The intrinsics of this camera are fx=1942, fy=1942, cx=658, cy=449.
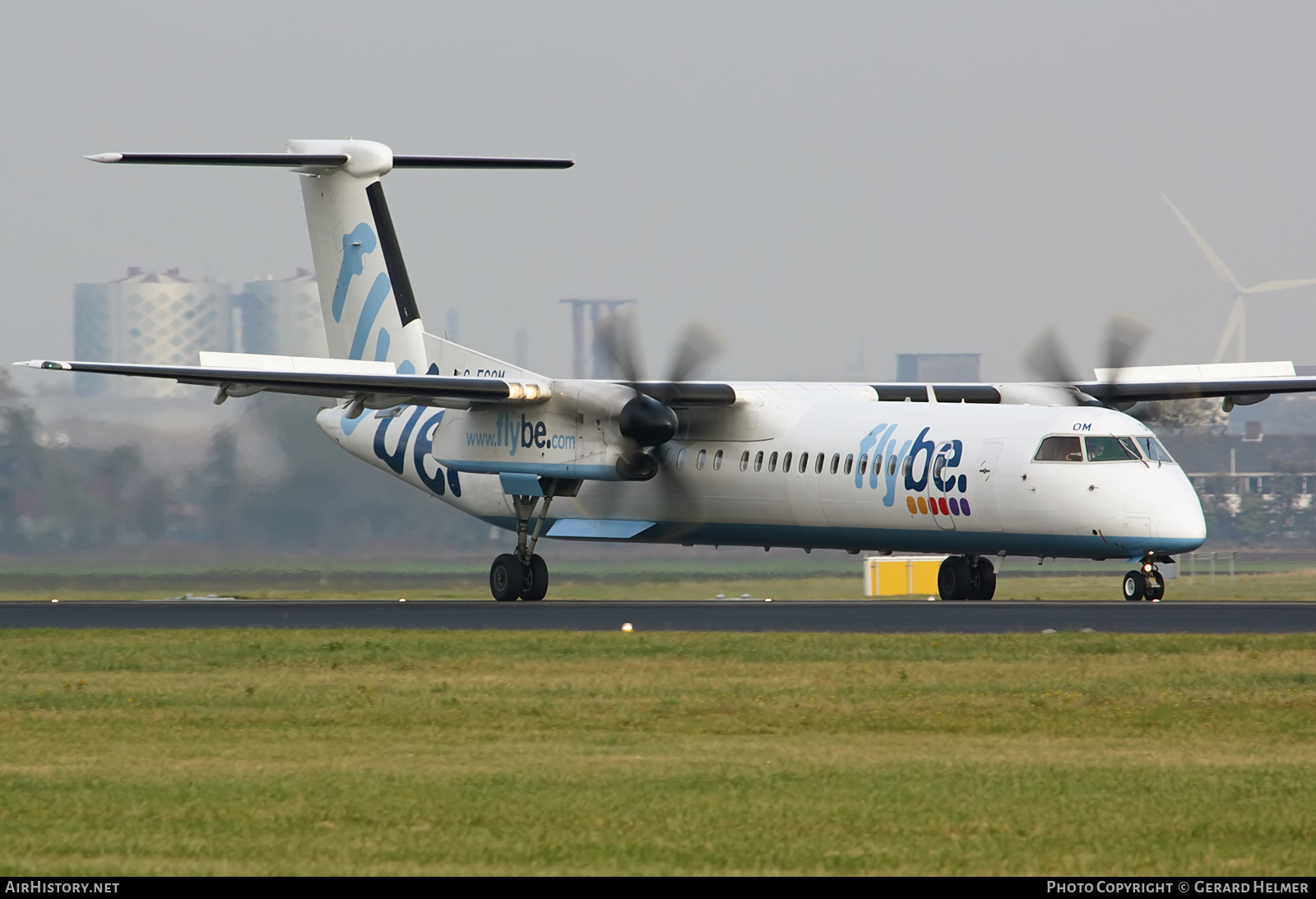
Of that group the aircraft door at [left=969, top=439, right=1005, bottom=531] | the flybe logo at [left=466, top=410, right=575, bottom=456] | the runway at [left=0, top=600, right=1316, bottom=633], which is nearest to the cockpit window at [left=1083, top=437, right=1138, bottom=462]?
the aircraft door at [left=969, top=439, right=1005, bottom=531]

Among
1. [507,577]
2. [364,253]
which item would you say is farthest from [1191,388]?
[364,253]

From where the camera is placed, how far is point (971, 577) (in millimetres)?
29859

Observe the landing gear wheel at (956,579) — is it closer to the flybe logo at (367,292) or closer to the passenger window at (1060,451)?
the passenger window at (1060,451)

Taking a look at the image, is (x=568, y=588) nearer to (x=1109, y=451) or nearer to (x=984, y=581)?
(x=984, y=581)

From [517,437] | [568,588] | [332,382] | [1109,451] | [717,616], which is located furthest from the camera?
[568,588]

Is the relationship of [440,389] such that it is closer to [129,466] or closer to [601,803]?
[129,466]

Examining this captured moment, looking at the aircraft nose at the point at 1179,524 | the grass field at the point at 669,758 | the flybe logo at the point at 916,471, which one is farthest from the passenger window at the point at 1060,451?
the grass field at the point at 669,758

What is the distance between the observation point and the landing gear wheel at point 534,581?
3234 cm

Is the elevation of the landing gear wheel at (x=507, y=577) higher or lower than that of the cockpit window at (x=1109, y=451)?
lower

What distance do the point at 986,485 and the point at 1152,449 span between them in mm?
2322

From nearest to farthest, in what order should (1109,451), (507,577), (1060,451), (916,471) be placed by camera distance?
(1109,451) < (1060,451) < (916,471) < (507,577)

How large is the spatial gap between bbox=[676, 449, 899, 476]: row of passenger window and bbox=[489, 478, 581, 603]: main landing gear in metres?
2.22

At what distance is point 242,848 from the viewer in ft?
28.9

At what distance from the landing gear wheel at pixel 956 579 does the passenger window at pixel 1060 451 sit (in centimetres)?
336
